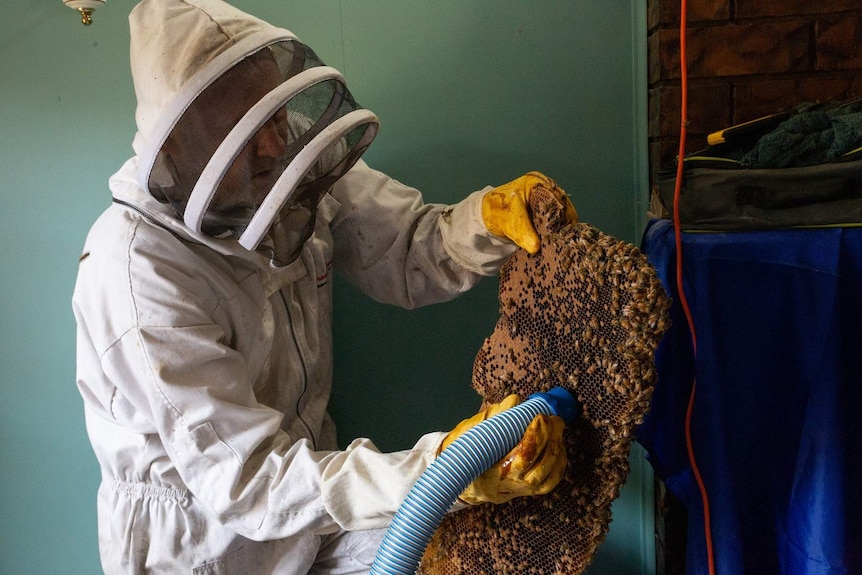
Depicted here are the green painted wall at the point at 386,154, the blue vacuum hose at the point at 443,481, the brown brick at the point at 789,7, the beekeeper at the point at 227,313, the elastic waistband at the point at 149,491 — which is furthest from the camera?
the green painted wall at the point at 386,154

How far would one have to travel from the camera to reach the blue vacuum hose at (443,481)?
2.90 feet

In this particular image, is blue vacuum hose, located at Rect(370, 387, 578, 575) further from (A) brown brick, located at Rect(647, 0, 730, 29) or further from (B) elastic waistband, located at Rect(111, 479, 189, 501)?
(A) brown brick, located at Rect(647, 0, 730, 29)

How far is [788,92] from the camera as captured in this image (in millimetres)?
1400

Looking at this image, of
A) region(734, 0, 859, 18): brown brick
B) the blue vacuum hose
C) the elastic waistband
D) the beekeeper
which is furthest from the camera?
region(734, 0, 859, 18): brown brick

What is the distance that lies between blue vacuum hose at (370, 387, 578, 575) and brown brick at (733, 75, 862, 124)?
2.94 feet

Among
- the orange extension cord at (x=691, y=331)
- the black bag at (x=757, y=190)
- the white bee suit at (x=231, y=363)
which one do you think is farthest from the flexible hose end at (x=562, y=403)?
the black bag at (x=757, y=190)

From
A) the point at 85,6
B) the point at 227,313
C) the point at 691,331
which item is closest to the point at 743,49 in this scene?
the point at 691,331

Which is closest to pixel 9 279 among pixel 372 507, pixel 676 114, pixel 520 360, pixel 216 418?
pixel 216 418

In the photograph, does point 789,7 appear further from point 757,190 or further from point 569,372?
point 569,372

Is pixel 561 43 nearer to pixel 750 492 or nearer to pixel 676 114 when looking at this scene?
pixel 676 114

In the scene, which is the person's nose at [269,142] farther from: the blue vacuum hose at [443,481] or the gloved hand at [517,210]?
the blue vacuum hose at [443,481]

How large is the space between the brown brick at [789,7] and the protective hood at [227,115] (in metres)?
0.83

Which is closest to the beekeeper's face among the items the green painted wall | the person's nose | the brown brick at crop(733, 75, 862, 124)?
the person's nose

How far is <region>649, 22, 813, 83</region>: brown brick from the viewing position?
54.4 inches
